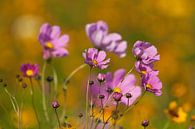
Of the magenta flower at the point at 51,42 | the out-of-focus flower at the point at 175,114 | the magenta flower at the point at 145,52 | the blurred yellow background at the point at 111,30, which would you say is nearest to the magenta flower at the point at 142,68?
the magenta flower at the point at 145,52

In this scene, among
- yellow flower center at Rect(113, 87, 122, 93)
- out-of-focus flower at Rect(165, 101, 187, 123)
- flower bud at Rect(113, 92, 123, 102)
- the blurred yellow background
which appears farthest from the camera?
the blurred yellow background

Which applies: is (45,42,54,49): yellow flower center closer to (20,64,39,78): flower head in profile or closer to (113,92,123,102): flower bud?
(20,64,39,78): flower head in profile

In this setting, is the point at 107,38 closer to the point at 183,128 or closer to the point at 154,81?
the point at 154,81

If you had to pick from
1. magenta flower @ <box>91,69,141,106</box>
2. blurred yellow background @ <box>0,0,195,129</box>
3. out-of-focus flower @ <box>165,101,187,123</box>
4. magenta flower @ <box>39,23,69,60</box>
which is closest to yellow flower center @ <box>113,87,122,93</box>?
magenta flower @ <box>91,69,141,106</box>

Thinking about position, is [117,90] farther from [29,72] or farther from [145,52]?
[29,72]

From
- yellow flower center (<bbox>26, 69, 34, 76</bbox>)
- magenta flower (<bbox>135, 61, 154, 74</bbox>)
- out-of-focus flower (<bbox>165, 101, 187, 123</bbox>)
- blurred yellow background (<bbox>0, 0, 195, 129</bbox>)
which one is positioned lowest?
blurred yellow background (<bbox>0, 0, 195, 129</bbox>)

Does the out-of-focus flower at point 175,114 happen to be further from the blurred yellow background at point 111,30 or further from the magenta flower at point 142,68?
the blurred yellow background at point 111,30

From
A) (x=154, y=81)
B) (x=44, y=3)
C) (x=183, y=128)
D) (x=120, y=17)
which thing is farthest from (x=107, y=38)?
(x=44, y=3)

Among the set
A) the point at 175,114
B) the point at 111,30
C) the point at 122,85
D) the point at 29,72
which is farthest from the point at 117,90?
the point at 111,30
